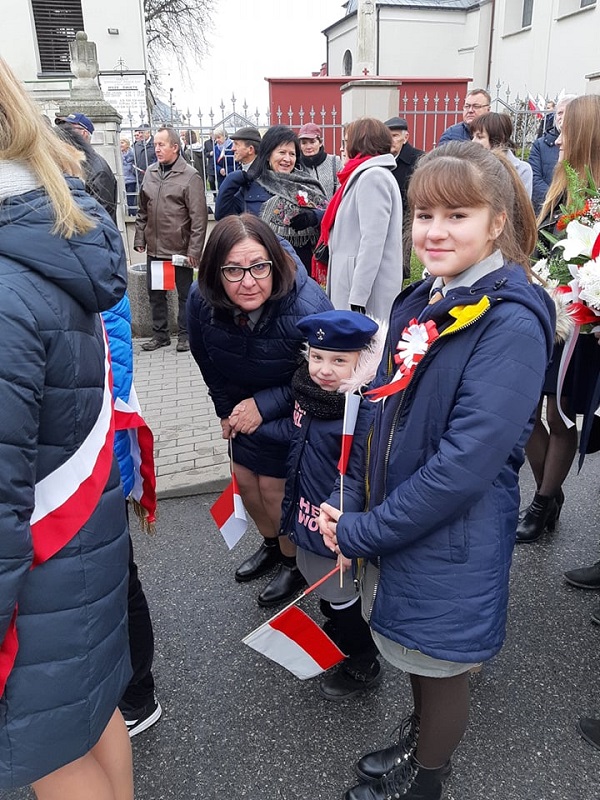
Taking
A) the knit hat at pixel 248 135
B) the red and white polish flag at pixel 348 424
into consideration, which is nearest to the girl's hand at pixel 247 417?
the red and white polish flag at pixel 348 424

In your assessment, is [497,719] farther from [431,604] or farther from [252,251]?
[252,251]

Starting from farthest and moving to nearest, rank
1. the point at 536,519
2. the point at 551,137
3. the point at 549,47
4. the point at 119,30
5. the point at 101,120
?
the point at 549,47 → the point at 119,30 → the point at 101,120 → the point at 551,137 → the point at 536,519

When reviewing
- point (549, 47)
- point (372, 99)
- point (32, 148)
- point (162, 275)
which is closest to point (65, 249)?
point (32, 148)

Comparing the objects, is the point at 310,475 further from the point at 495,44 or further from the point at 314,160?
the point at 495,44

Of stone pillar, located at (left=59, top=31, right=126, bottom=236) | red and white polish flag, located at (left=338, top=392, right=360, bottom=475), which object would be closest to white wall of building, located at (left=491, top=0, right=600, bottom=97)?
stone pillar, located at (left=59, top=31, right=126, bottom=236)

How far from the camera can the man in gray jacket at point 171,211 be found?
6.58m

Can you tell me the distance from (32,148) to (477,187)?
3.13ft

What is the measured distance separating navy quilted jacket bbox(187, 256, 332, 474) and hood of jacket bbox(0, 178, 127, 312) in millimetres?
1320

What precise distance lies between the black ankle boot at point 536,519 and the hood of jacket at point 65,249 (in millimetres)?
2659

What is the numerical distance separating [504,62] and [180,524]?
2828 cm

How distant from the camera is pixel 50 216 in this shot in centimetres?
123

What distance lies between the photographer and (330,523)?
6.10 feet

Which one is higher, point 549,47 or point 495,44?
point 495,44

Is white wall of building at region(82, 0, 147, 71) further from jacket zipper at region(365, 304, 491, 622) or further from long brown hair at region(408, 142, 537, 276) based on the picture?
jacket zipper at region(365, 304, 491, 622)
